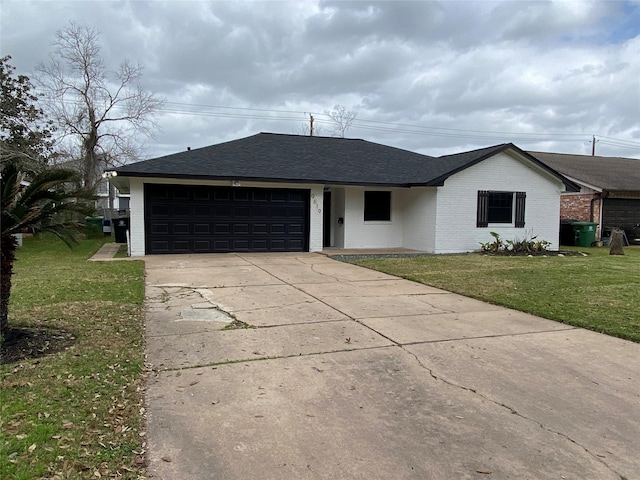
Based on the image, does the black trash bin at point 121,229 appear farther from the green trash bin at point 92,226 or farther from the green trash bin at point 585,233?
the green trash bin at point 585,233

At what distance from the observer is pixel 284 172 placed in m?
15.0

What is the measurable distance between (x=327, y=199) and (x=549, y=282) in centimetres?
966

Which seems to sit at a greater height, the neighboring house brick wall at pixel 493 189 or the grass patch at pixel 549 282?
the neighboring house brick wall at pixel 493 189

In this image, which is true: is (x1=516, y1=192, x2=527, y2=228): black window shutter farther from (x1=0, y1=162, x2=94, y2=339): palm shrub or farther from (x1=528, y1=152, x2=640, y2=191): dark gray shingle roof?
(x1=0, y1=162, x2=94, y2=339): palm shrub

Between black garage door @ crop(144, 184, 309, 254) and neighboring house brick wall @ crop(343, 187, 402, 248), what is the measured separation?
5.46 ft

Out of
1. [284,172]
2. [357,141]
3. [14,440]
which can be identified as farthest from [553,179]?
[14,440]

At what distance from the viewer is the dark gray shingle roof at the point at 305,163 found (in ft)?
45.9

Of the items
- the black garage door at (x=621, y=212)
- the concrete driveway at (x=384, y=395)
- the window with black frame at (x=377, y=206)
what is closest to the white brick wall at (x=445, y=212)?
the window with black frame at (x=377, y=206)

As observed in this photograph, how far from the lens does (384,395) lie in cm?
381

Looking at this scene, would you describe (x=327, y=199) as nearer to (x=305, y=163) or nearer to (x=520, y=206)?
(x=305, y=163)

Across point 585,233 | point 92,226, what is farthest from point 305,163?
point 585,233

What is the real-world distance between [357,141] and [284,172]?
667 cm

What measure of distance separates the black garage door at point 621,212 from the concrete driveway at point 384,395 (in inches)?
661

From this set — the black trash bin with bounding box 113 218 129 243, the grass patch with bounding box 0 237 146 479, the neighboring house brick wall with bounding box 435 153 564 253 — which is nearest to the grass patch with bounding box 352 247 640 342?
the neighboring house brick wall with bounding box 435 153 564 253
